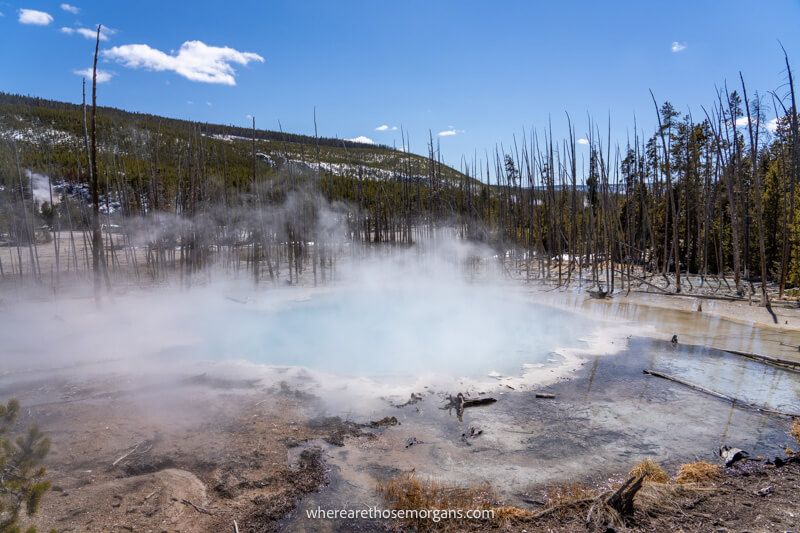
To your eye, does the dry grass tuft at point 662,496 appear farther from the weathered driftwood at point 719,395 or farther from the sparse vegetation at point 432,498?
the weathered driftwood at point 719,395

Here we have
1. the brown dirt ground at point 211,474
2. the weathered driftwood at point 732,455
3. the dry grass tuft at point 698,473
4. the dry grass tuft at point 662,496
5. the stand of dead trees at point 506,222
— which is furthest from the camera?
the stand of dead trees at point 506,222

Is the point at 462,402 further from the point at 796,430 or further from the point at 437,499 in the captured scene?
the point at 796,430

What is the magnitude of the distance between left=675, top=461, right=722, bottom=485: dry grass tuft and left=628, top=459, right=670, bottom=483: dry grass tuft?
116 millimetres

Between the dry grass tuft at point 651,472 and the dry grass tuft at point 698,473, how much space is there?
12 centimetres

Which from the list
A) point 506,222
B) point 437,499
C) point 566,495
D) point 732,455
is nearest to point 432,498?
point 437,499

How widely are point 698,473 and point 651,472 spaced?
42 cm

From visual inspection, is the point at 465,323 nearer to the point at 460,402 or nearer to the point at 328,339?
the point at 328,339

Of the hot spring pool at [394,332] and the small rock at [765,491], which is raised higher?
the hot spring pool at [394,332]

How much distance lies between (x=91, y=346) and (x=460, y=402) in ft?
23.2

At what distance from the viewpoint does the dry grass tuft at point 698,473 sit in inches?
166

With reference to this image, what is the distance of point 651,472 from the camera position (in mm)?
4332

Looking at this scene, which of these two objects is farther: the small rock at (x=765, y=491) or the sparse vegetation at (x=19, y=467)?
the small rock at (x=765, y=491)

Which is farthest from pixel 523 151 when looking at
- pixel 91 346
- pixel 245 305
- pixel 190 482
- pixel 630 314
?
pixel 190 482

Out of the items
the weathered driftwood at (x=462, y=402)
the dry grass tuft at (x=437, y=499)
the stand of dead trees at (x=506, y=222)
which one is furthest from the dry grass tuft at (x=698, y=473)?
the stand of dead trees at (x=506, y=222)
